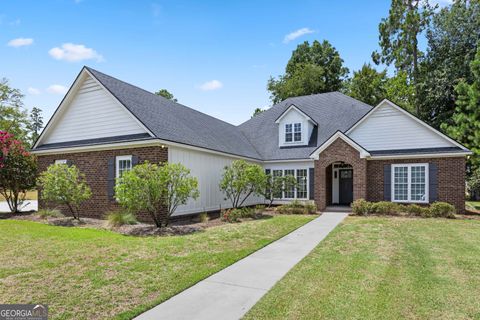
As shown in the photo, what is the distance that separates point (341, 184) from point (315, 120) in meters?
4.69

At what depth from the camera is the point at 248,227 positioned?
10.9 meters

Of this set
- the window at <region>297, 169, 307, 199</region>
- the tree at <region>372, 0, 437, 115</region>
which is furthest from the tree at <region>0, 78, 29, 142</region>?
the tree at <region>372, 0, 437, 115</region>

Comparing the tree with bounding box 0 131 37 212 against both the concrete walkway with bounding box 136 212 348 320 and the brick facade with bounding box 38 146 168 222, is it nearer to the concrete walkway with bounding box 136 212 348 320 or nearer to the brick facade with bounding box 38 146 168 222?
the brick facade with bounding box 38 146 168 222

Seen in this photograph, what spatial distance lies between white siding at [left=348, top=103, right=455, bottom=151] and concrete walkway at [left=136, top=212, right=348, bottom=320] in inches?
404

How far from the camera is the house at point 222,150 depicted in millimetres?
13109

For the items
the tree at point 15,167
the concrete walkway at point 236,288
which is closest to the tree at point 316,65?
the tree at point 15,167

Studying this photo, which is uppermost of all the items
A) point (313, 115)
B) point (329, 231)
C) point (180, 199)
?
point (313, 115)

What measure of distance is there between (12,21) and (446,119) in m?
28.0

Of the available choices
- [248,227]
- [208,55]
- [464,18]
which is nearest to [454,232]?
[248,227]

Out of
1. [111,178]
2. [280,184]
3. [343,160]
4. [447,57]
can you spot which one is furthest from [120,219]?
[447,57]

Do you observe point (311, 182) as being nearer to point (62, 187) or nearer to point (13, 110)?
point (62, 187)

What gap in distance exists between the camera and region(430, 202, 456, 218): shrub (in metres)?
13.4

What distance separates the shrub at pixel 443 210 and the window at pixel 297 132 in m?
8.23

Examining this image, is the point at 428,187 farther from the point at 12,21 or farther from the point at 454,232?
the point at 12,21
